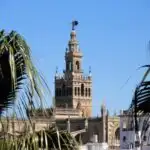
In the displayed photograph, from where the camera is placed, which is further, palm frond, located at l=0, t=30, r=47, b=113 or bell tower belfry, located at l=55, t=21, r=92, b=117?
bell tower belfry, located at l=55, t=21, r=92, b=117

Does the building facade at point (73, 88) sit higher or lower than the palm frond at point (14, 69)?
higher

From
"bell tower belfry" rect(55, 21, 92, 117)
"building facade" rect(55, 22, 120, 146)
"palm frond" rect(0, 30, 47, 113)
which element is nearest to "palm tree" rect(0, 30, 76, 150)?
"palm frond" rect(0, 30, 47, 113)

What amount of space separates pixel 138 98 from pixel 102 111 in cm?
10286

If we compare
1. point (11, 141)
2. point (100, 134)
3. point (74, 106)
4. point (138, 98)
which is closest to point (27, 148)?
point (11, 141)

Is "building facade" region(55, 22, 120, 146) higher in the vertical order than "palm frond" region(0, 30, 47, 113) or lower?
higher

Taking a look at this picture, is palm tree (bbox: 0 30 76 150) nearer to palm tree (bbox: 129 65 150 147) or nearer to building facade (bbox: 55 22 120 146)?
palm tree (bbox: 129 65 150 147)

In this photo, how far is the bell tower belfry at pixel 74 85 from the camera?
394 ft

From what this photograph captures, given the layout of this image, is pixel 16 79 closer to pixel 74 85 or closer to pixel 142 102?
pixel 142 102

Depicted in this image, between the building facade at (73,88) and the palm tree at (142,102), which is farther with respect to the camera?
the building facade at (73,88)

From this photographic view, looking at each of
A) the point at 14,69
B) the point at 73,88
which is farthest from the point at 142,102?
the point at 73,88

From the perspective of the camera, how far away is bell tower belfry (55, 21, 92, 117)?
120000 millimetres

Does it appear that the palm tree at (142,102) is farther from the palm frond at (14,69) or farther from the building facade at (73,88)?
the building facade at (73,88)

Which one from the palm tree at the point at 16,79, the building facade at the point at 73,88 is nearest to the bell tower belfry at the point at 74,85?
the building facade at the point at 73,88

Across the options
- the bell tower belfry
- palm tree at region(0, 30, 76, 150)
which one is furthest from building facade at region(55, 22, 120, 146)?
palm tree at region(0, 30, 76, 150)
